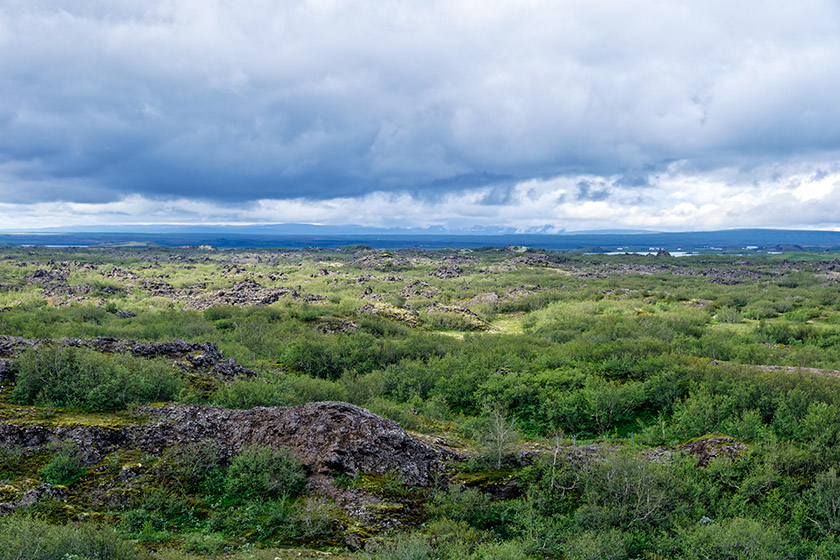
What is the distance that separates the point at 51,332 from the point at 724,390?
45978 mm

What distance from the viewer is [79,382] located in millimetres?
13570

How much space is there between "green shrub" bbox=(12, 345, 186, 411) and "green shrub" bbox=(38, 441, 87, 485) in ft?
8.70

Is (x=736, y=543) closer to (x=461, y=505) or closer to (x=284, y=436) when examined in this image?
(x=461, y=505)

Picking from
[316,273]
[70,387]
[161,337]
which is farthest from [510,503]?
[316,273]

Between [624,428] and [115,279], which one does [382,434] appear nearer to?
[624,428]

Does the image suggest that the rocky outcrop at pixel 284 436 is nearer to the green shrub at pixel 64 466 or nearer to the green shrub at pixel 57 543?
the green shrub at pixel 64 466

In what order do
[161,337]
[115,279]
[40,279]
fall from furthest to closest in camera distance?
1. [115,279]
2. [40,279]
3. [161,337]

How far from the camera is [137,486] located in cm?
1057

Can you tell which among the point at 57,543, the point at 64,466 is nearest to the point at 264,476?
the point at 57,543

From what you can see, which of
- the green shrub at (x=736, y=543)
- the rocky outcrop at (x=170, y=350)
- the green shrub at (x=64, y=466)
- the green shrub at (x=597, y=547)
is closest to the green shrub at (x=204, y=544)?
the green shrub at (x=64, y=466)

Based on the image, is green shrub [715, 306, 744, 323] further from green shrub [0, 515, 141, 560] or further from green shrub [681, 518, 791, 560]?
green shrub [0, 515, 141, 560]

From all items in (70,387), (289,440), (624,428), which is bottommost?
(624,428)

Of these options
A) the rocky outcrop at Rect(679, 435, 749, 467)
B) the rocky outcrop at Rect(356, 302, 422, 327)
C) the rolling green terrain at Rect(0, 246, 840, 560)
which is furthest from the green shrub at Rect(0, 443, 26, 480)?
the rocky outcrop at Rect(356, 302, 422, 327)

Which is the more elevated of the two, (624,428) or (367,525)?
(367,525)
